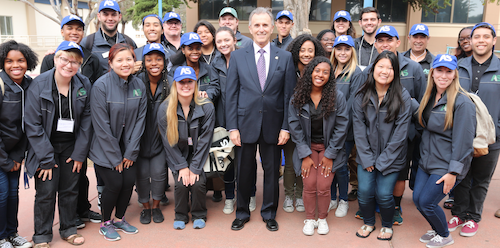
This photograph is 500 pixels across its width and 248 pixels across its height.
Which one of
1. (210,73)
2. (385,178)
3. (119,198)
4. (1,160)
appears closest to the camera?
(1,160)

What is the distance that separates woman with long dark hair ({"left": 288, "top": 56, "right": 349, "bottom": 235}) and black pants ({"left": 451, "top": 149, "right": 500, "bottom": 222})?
1395mm

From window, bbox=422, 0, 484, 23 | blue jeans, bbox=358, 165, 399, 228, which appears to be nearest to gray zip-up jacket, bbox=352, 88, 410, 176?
blue jeans, bbox=358, 165, 399, 228

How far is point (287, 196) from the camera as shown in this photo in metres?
4.50

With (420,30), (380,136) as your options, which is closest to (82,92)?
(380,136)

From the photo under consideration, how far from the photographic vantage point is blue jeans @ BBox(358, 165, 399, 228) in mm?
3664

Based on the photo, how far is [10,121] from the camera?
331 centimetres

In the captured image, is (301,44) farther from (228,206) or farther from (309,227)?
(228,206)

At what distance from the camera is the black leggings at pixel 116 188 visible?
371 cm

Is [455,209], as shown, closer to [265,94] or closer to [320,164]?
[320,164]

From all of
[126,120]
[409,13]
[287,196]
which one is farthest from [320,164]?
[409,13]

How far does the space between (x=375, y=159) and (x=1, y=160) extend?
11.7 ft

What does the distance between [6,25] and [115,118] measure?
31.1m

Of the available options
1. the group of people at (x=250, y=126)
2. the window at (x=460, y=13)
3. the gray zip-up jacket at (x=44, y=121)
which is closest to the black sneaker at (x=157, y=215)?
the group of people at (x=250, y=126)

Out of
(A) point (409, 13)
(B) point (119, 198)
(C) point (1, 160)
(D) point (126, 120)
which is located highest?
(A) point (409, 13)
